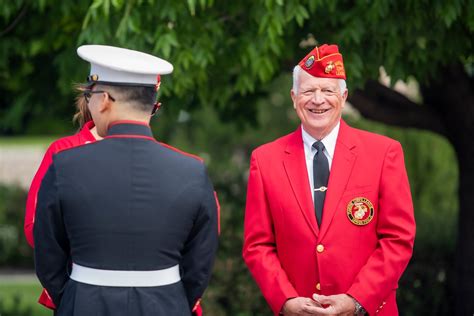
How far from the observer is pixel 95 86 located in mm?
4055

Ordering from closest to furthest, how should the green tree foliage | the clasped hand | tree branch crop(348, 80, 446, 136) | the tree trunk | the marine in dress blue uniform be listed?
1. the marine in dress blue uniform
2. the clasped hand
3. the green tree foliage
4. the tree trunk
5. tree branch crop(348, 80, 446, 136)

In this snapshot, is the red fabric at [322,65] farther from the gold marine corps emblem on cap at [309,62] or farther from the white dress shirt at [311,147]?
the white dress shirt at [311,147]

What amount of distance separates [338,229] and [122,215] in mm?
1281

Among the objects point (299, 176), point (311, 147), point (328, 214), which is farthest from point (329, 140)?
point (328, 214)

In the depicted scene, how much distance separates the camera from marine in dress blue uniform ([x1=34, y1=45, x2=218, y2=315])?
12.9 ft

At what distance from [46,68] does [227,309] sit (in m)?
2.72

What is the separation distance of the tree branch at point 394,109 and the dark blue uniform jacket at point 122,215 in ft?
16.1

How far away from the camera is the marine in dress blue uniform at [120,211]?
394cm

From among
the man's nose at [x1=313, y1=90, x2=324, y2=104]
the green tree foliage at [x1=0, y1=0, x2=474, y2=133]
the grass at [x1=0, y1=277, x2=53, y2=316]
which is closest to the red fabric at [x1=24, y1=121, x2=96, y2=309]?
the man's nose at [x1=313, y1=90, x2=324, y2=104]

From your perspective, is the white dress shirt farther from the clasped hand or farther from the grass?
the grass

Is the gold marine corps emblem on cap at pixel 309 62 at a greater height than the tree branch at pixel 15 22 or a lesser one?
greater

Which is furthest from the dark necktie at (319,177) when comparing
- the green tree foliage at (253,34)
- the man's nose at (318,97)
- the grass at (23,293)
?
the grass at (23,293)

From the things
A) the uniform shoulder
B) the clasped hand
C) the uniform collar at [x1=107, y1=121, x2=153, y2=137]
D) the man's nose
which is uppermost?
the man's nose

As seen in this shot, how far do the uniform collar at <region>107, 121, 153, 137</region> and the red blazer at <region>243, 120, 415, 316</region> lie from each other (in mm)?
1085
